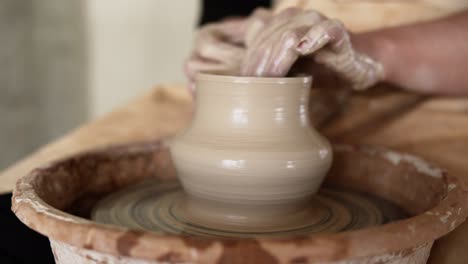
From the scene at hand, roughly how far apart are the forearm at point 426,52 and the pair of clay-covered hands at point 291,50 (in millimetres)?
84

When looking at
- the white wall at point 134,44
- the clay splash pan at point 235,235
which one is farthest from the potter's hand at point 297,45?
the white wall at point 134,44

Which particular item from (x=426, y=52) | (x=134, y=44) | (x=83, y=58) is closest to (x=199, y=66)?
(x=426, y=52)

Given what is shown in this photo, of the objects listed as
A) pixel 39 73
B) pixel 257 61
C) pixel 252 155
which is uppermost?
pixel 257 61

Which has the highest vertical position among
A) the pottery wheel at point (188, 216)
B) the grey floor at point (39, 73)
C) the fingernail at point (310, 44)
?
the fingernail at point (310, 44)

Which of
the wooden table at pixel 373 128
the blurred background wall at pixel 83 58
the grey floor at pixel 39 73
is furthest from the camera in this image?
the blurred background wall at pixel 83 58

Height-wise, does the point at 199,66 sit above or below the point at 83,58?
above

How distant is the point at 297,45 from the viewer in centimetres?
79

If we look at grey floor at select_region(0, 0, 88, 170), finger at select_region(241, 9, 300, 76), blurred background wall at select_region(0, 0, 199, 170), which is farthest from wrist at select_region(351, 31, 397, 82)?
grey floor at select_region(0, 0, 88, 170)

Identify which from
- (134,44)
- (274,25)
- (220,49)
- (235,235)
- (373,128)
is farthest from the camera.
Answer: (134,44)

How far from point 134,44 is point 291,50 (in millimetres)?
2298

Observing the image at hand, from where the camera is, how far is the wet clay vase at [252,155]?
30.1 inches

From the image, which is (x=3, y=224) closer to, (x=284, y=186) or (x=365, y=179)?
(x=284, y=186)

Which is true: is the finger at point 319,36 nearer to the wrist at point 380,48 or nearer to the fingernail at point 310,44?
the fingernail at point 310,44

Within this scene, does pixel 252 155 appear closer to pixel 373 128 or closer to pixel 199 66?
pixel 199 66
